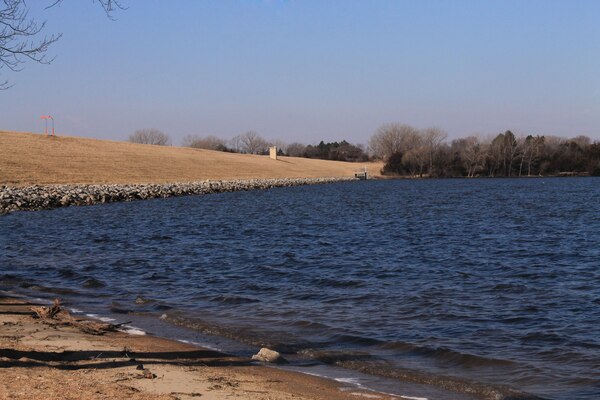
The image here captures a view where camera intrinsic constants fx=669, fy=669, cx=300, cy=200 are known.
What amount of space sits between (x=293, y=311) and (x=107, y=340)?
3779 millimetres

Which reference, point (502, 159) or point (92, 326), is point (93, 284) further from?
point (502, 159)

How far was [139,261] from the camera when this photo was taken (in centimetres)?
1803

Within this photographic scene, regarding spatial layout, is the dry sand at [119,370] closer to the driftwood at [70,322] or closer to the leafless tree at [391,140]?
the driftwood at [70,322]

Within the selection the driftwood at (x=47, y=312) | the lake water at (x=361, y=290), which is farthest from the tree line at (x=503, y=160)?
the driftwood at (x=47, y=312)

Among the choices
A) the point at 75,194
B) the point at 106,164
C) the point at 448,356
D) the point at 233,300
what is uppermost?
the point at 106,164

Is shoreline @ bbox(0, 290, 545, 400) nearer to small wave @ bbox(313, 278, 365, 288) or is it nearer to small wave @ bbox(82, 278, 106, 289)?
small wave @ bbox(82, 278, 106, 289)

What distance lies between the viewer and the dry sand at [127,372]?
20.0 feet

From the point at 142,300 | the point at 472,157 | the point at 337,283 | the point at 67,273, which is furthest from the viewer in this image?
the point at 472,157

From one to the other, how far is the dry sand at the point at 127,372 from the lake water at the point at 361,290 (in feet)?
2.65

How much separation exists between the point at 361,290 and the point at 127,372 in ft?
24.0

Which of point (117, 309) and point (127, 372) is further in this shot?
point (117, 309)

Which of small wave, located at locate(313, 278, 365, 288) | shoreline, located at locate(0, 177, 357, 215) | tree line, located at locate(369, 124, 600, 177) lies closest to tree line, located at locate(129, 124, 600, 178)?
tree line, located at locate(369, 124, 600, 177)

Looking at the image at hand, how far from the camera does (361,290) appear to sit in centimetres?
1363

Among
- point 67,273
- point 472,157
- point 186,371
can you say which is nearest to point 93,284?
point 67,273
